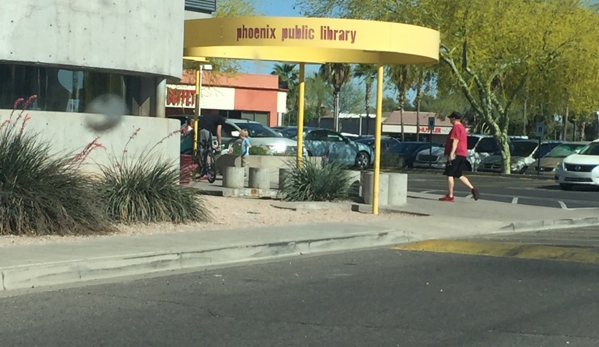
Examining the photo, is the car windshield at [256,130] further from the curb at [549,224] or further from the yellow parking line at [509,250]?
the yellow parking line at [509,250]

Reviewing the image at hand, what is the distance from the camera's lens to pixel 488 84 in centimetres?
3694

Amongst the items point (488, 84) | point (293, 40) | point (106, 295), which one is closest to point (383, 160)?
point (488, 84)

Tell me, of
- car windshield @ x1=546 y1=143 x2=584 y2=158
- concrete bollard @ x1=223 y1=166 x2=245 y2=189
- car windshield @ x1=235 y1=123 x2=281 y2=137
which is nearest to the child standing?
concrete bollard @ x1=223 y1=166 x2=245 y2=189

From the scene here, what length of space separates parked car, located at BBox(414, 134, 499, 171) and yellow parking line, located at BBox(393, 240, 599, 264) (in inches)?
968

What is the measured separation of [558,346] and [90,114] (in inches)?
387

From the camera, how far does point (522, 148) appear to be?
136ft

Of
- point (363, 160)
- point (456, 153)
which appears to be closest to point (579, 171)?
point (456, 153)

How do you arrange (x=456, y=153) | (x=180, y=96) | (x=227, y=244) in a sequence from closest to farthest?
(x=227, y=244) < (x=456, y=153) < (x=180, y=96)

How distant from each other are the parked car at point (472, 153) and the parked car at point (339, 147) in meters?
3.39

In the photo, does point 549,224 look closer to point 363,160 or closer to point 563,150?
point 363,160

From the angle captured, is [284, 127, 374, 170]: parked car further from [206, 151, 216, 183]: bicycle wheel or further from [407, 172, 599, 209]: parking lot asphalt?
[206, 151, 216, 183]: bicycle wheel

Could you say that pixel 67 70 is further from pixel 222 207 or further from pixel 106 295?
pixel 106 295

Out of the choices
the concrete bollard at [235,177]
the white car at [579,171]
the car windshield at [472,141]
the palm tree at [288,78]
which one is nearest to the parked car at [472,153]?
the car windshield at [472,141]

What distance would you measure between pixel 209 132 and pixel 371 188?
22.2 ft
